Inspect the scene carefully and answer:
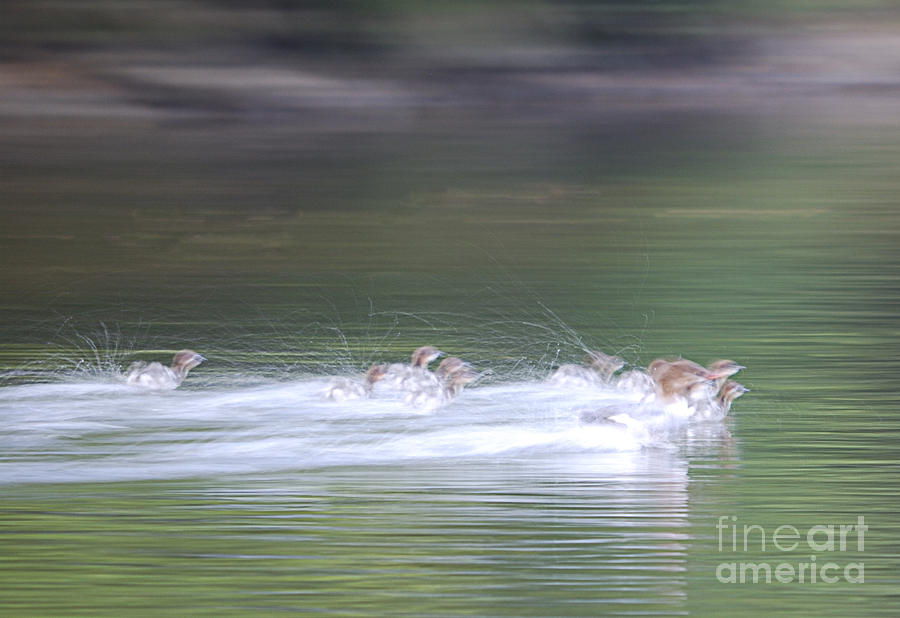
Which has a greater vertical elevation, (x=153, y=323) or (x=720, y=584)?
(x=153, y=323)

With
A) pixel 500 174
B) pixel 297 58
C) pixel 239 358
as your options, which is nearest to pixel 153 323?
pixel 239 358

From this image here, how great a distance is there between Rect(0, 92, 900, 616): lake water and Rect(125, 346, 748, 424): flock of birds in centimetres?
3

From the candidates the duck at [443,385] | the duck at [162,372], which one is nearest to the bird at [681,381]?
the duck at [443,385]

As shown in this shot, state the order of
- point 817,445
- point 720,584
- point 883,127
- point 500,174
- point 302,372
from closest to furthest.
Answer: point 720,584 < point 817,445 < point 302,372 < point 500,174 < point 883,127

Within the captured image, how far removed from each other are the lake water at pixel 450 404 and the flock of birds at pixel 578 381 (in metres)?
0.03

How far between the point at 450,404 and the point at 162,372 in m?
0.50

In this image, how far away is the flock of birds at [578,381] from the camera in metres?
2.55

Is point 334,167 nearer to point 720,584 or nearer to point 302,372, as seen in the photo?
point 302,372

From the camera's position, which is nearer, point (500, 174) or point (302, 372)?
point (302, 372)

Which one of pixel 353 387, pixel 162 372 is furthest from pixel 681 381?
pixel 162 372

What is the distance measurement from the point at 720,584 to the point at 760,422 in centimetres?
76

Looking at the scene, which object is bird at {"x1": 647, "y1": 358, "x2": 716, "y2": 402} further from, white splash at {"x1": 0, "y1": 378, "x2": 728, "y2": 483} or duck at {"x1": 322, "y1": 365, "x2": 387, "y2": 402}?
duck at {"x1": 322, "y1": 365, "x2": 387, "y2": 402}

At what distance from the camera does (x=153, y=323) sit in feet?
11.2

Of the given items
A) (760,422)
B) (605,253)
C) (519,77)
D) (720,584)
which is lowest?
A: (720,584)
